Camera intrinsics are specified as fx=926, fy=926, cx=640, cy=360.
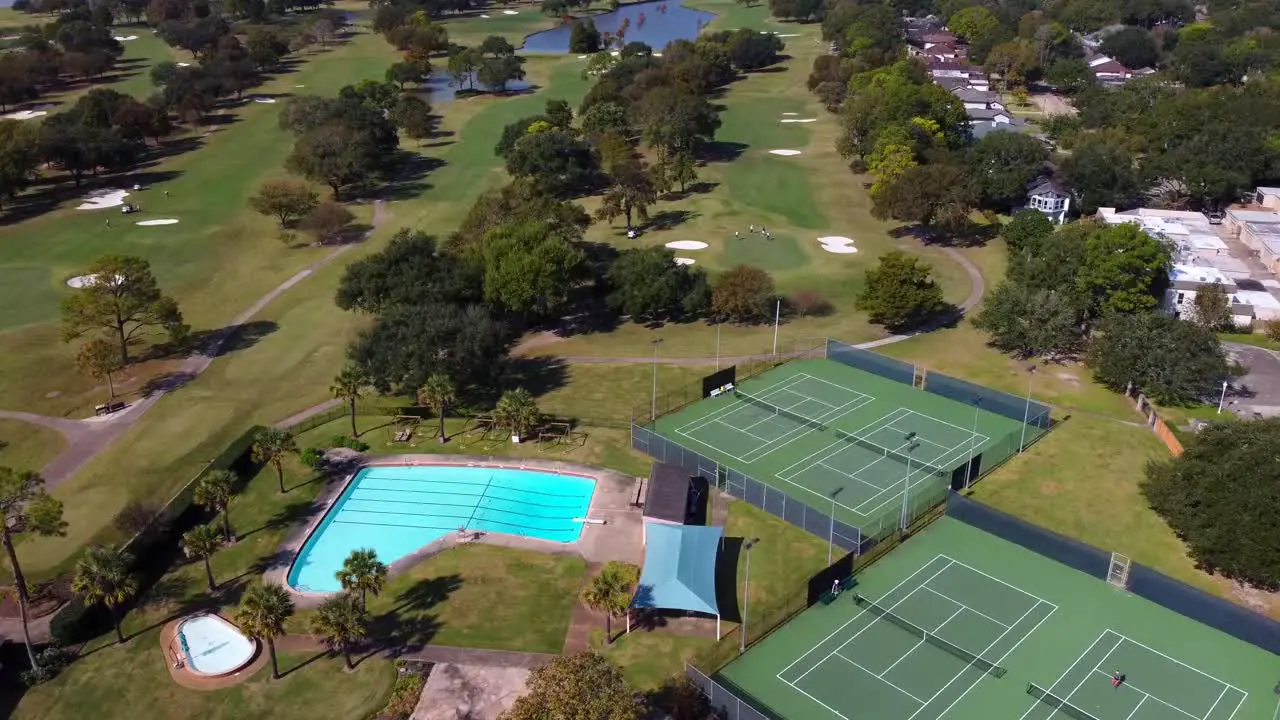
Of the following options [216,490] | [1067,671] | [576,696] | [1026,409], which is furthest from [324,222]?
[1067,671]

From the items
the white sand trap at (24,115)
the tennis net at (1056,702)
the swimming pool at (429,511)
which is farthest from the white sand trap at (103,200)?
the tennis net at (1056,702)

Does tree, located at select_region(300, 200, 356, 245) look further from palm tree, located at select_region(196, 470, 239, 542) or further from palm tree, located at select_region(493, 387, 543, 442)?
palm tree, located at select_region(196, 470, 239, 542)

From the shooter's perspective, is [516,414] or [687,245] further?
[687,245]

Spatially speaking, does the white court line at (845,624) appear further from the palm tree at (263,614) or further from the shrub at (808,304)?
the shrub at (808,304)

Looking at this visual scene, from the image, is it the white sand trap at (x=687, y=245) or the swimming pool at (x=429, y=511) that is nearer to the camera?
the swimming pool at (x=429, y=511)

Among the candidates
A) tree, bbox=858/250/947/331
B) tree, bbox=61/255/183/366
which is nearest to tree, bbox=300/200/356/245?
tree, bbox=61/255/183/366

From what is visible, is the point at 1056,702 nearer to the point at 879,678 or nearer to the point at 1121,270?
the point at 879,678
